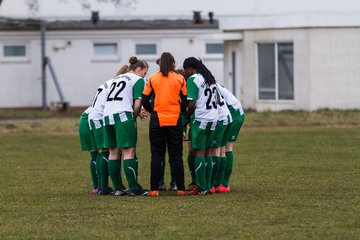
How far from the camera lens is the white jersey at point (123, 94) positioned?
50.1 ft

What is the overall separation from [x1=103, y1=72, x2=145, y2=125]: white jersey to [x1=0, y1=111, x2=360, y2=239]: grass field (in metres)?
1.22

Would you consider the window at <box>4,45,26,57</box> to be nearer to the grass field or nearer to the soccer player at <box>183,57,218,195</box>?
the grass field

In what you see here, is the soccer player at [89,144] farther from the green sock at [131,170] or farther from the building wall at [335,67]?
the building wall at [335,67]

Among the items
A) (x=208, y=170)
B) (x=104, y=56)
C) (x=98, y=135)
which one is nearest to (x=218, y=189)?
(x=208, y=170)

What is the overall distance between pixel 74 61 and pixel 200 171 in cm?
3074

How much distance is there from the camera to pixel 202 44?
46031mm

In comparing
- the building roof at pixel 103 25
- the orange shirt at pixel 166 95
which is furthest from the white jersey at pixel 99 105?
the building roof at pixel 103 25

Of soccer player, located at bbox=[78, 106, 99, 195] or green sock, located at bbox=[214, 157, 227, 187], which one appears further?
soccer player, located at bbox=[78, 106, 99, 195]

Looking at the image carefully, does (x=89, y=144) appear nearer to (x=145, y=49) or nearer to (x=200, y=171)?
(x=200, y=171)

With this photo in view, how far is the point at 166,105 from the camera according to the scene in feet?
49.5

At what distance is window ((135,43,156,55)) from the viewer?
4612 centimetres

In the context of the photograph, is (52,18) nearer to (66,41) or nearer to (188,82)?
(66,41)

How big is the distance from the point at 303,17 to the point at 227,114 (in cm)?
2202

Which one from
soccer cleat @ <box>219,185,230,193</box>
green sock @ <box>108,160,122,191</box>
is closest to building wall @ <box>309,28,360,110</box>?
soccer cleat @ <box>219,185,230,193</box>
